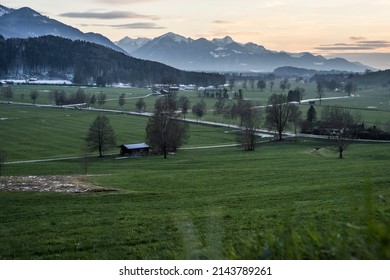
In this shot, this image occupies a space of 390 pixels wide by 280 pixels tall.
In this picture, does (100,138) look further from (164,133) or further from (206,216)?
(206,216)

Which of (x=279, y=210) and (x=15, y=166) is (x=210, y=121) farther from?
(x=279, y=210)

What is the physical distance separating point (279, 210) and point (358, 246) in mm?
15301

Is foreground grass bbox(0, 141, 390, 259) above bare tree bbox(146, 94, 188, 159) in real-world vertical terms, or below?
above

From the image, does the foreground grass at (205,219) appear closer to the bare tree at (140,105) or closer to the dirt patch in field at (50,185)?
the dirt patch in field at (50,185)

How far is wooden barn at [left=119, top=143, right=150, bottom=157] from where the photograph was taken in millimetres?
76188

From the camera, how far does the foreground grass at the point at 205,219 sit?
4.45 meters

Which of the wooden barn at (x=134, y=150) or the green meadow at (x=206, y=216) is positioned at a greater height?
the green meadow at (x=206, y=216)

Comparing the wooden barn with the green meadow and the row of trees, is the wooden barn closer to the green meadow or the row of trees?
the row of trees

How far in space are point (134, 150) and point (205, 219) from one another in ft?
200

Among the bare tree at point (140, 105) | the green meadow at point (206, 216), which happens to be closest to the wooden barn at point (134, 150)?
the green meadow at point (206, 216)

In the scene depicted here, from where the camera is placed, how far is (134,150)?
7681 cm

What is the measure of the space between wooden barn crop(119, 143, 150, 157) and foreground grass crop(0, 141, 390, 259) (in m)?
36.1

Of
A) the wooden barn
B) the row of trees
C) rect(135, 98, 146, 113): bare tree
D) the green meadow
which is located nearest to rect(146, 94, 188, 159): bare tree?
the row of trees

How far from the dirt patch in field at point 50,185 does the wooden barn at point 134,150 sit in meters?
38.5
